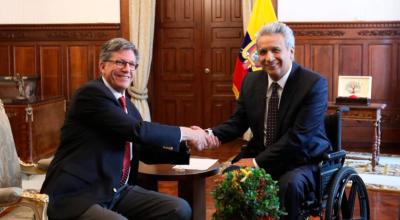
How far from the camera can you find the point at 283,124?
9.93ft

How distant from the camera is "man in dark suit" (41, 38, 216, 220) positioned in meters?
2.57

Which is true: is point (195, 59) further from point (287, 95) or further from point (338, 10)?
point (287, 95)

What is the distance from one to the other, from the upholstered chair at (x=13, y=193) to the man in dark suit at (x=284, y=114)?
1.12 metres

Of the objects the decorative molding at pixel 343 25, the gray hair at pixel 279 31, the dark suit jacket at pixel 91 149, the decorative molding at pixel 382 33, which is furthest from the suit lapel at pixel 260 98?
the decorative molding at pixel 382 33

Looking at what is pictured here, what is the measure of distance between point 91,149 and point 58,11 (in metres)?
5.36

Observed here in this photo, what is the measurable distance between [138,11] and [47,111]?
1.95 meters

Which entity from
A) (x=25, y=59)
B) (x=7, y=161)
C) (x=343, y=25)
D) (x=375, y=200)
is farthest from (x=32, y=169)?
(x=25, y=59)

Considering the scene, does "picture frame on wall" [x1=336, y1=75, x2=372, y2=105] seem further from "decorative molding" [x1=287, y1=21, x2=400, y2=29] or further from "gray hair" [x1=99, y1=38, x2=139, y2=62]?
"gray hair" [x1=99, y1=38, x2=139, y2=62]

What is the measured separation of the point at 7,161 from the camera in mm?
2740

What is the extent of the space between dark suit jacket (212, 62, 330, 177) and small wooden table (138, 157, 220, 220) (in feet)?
1.00

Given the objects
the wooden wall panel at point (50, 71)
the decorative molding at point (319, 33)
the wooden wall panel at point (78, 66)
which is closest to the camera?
the decorative molding at point (319, 33)

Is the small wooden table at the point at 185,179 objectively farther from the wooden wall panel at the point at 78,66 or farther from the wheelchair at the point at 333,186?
the wooden wall panel at the point at 78,66

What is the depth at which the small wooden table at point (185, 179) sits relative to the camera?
2.92m

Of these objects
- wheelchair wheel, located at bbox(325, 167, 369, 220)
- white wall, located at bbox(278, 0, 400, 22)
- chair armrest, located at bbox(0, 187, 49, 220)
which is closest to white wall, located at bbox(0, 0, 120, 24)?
white wall, located at bbox(278, 0, 400, 22)
